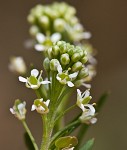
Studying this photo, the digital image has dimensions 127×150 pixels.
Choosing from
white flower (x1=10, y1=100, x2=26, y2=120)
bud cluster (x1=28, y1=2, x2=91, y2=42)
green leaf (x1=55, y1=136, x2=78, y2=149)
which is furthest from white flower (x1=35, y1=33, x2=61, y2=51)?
green leaf (x1=55, y1=136, x2=78, y2=149)

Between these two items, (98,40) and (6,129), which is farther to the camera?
(98,40)

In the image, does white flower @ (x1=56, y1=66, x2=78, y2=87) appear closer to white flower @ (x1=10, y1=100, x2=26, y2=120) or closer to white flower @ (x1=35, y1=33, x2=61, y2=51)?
white flower @ (x1=10, y1=100, x2=26, y2=120)

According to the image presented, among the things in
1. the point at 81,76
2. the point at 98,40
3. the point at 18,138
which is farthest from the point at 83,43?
the point at 98,40

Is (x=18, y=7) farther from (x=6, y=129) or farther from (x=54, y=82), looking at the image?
(x=54, y=82)

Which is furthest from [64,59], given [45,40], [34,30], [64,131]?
[34,30]

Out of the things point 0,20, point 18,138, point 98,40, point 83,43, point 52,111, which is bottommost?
point 18,138

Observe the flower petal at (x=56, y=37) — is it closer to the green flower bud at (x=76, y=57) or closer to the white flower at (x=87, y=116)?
the green flower bud at (x=76, y=57)
